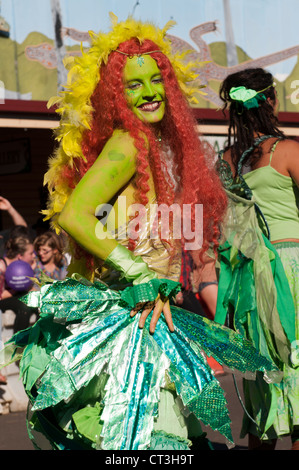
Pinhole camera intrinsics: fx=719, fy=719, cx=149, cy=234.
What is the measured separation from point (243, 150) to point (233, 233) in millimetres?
493

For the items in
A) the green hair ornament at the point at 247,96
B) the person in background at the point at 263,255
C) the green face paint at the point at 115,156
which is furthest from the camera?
the green hair ornament at the point at 247,96

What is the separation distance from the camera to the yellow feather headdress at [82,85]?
9.71 ft

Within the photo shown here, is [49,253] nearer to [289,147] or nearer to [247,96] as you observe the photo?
[247,96]

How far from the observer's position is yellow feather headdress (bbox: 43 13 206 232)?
2961mm

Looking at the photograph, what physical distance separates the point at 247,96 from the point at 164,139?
0.89m

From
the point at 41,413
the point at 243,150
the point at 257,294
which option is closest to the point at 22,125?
the point at 243,150

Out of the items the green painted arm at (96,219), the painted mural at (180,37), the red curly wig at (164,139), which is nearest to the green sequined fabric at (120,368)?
the green painted arm at (96,219)

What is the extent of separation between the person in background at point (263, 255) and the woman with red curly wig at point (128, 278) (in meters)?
0.55

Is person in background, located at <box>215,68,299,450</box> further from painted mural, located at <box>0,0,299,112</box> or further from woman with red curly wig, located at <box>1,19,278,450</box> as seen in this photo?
painted mural, located at <box>0,0,299,112</box>

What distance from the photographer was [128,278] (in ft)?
8.54

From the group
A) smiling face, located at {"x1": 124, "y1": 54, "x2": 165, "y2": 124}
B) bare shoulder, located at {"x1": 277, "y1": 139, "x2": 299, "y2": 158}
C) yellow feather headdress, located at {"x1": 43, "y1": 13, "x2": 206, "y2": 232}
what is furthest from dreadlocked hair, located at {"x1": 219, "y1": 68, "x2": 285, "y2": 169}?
smiling face, located at {"x1": 124, "y1": 54, "x2": 165, "y2": 124}

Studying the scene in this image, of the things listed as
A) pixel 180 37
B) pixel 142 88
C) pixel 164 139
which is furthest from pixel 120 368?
pixel 180 37

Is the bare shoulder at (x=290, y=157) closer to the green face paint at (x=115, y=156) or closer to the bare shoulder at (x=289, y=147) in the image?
the bare shoulder at (x=289, y=147)

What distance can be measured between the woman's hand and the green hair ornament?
1.52 metres
